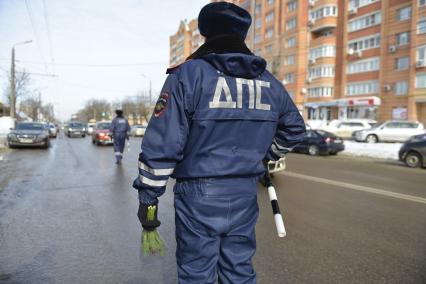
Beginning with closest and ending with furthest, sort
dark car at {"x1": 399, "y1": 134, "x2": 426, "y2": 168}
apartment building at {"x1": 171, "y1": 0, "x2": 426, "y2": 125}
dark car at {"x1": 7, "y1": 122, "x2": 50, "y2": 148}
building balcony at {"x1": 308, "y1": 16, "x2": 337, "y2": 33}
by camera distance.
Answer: dark car at {"x1": 399, "y1": 134, "x2": 426, "y2": 168}
dark car at {"x1": 7, "y1": 122, "x2": 50, "y2": 148}
apartment building at {"x1": 171, "y1": 0, "x2": 426, "y2": 125}
building balcony at {"x1": 308, "y1": 16, "x2": 337, "y2": 33}

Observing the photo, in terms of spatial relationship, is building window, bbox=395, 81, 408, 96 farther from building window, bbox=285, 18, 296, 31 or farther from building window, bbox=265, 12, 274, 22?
building window, bbox=265, 12, 274, 22

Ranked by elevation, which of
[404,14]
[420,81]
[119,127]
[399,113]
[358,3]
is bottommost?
[119,127]

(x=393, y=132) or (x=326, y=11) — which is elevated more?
(x=326, y=11)

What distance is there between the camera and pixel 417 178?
34.5 feet

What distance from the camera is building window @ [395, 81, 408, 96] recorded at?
124 ft

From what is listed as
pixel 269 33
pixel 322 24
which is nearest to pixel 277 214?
pixel 322 24

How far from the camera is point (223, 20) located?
2.18 m

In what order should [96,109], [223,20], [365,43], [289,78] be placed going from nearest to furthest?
1. [223,20]
2. [365,43]
3. [289,78]
4. [96,109]

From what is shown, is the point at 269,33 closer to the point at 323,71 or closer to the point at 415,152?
the point at 323,71

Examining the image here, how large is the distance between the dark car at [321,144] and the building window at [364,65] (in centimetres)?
2659

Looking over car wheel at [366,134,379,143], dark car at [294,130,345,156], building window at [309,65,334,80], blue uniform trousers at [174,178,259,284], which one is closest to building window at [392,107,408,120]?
building window at [309,65,334,80]

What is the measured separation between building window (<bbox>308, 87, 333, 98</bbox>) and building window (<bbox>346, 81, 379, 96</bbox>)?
325cm

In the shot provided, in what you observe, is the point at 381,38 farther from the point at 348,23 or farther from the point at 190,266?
the point at 190,266

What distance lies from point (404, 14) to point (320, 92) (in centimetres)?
1397
